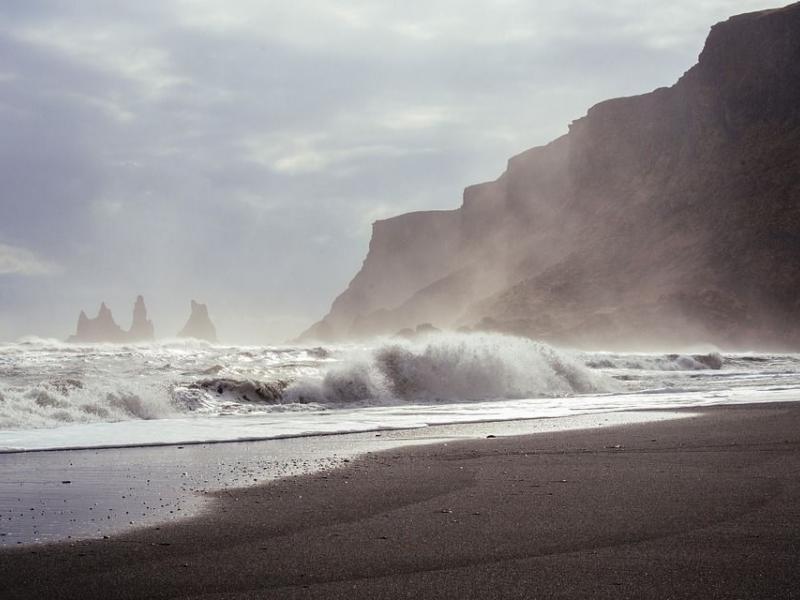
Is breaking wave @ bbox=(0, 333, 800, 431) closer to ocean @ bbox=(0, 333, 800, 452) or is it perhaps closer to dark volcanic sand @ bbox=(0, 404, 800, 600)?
ocean @ bbox=(0, 333, 800, 452)

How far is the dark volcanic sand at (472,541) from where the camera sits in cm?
358

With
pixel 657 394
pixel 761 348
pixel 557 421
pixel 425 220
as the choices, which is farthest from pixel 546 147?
pixel 557 421

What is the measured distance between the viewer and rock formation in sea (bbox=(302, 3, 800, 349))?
74438mm

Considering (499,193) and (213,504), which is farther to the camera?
(499,193)

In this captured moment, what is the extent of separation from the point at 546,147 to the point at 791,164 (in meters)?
43.8

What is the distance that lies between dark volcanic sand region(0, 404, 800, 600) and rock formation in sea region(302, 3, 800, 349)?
72.5m

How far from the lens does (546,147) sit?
4510 inches

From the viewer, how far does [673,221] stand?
3255 inches

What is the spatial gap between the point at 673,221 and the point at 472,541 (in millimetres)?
83398

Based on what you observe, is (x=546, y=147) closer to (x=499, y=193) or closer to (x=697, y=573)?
(x=499, y=193)

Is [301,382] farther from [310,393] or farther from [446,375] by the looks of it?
[446,375]

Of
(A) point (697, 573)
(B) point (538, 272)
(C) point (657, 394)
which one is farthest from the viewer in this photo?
(B) point (538, 272)

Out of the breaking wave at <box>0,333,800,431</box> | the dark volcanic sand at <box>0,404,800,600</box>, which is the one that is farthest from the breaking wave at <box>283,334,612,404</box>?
the dark volcanic sand at <box>0,404,800,600</box>

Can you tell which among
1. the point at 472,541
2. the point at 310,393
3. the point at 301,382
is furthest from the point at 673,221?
the point at 472,541
